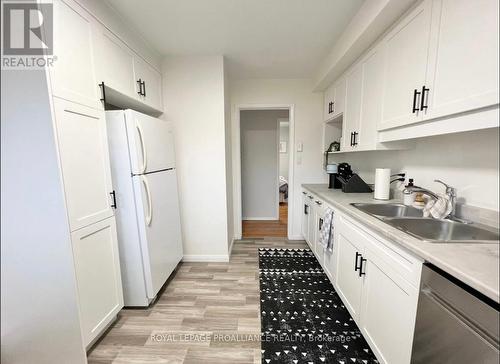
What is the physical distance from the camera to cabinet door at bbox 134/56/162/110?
1954mm

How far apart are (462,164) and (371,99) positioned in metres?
0.84

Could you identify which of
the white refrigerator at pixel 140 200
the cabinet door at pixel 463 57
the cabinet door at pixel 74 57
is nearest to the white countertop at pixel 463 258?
the cabinet door at pixel 463 57

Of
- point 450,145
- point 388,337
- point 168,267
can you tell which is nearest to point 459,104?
point 450,145

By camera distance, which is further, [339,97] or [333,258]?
[339,97]

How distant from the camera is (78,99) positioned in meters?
1.27

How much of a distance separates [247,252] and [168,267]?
1.13m

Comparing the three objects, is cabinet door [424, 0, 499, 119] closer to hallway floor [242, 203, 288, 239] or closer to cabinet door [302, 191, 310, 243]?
cabinet door [302, 191, 310, 243]

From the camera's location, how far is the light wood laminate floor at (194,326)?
4.65 ft

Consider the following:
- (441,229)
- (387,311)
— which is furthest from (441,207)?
(387,311)

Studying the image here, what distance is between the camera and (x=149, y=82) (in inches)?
84.5

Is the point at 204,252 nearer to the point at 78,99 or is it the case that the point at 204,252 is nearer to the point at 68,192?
the point at 68,192

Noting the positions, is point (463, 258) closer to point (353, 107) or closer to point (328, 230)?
point (328, 230)

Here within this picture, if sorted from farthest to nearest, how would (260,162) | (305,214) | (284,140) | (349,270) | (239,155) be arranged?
(284,140) → (260,162) → (239,155) → (305,214) → (349,270)

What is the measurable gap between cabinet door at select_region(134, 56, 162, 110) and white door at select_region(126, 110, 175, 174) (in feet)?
0.90
